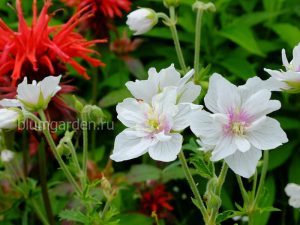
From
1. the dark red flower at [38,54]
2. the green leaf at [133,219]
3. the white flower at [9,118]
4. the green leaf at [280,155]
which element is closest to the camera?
the white flower at [9,118]

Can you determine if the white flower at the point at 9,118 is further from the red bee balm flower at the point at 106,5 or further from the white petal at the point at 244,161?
the red bee balm flower at the point at 106,5

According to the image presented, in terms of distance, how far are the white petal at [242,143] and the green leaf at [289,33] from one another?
2.67ft

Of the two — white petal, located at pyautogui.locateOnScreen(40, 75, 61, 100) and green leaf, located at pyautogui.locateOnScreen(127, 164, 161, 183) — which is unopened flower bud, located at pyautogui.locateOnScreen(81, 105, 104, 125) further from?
green leaf, located at pyautogui.locateOnScreen(127, 164, 161, 183)

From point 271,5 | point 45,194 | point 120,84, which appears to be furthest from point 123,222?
point 271,5

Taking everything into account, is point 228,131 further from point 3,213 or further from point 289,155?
point 289,155

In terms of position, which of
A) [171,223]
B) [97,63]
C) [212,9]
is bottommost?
[171,223]

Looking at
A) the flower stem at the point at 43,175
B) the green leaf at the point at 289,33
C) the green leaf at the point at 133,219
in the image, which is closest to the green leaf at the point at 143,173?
the green leaf at the point at 133,219

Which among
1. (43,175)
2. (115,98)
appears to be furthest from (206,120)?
(115,98)

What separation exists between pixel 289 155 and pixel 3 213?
2.35 ft

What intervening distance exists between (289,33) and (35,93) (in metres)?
0.86

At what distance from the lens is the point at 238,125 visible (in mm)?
763

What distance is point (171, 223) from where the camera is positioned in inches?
61.4

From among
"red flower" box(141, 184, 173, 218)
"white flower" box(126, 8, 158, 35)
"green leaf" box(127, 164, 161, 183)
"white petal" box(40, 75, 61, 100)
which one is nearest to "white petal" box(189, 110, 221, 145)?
"white petal" box(40, 75, 61, 100)

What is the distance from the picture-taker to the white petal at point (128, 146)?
0.76 m
